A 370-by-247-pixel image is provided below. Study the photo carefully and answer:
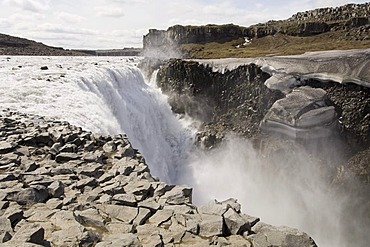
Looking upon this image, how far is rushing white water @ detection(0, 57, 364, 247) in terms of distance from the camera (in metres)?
17.8

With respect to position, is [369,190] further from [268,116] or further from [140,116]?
[140,116]

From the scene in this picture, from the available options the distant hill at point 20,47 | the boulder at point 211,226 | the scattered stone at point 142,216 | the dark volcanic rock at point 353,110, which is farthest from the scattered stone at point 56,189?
the distant hill at point 20,47

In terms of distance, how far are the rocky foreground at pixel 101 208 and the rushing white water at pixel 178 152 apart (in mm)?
4990

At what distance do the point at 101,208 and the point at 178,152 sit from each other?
79.6 ft

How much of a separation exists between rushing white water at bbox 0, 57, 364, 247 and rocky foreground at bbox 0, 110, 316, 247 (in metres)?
4.99

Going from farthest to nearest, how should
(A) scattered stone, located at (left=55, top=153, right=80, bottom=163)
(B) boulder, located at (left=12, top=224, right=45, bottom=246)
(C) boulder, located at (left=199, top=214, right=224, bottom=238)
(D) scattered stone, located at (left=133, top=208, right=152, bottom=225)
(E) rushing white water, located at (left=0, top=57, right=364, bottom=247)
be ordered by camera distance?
(E) rushing white water, located at (left=0, top=57, right=364, bottom=247)
(A) scattered stone, located at (left=55, top=153, right=80, bottom=163)
(D) scattered stone, located at (left=133, top=208, right=152, bottom=225)
(C) boulder, located at (left=199, top=214, right=224, bottom=238)
(B) boulder, located at (left=12, top=224, right=45, bottom=246)

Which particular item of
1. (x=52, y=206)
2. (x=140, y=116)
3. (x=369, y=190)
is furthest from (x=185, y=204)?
(x=369, y=190)

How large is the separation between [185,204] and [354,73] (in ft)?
72.8

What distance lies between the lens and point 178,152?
31656 mm

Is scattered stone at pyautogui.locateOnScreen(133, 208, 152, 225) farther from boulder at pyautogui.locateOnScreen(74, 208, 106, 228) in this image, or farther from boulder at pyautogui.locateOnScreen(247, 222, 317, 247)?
boulder at pyautogui.locateOnScreen(247, 222, 317, 247)

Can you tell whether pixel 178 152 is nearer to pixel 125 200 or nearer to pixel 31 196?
pixel 125 200

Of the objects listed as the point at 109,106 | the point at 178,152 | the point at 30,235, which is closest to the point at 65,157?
the point at 30,235

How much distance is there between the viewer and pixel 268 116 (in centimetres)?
2816

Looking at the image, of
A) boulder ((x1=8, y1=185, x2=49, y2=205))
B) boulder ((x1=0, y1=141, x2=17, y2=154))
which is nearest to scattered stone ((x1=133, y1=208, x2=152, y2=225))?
boulder ((x1=8, y1=185, x2=49, y2=205))
